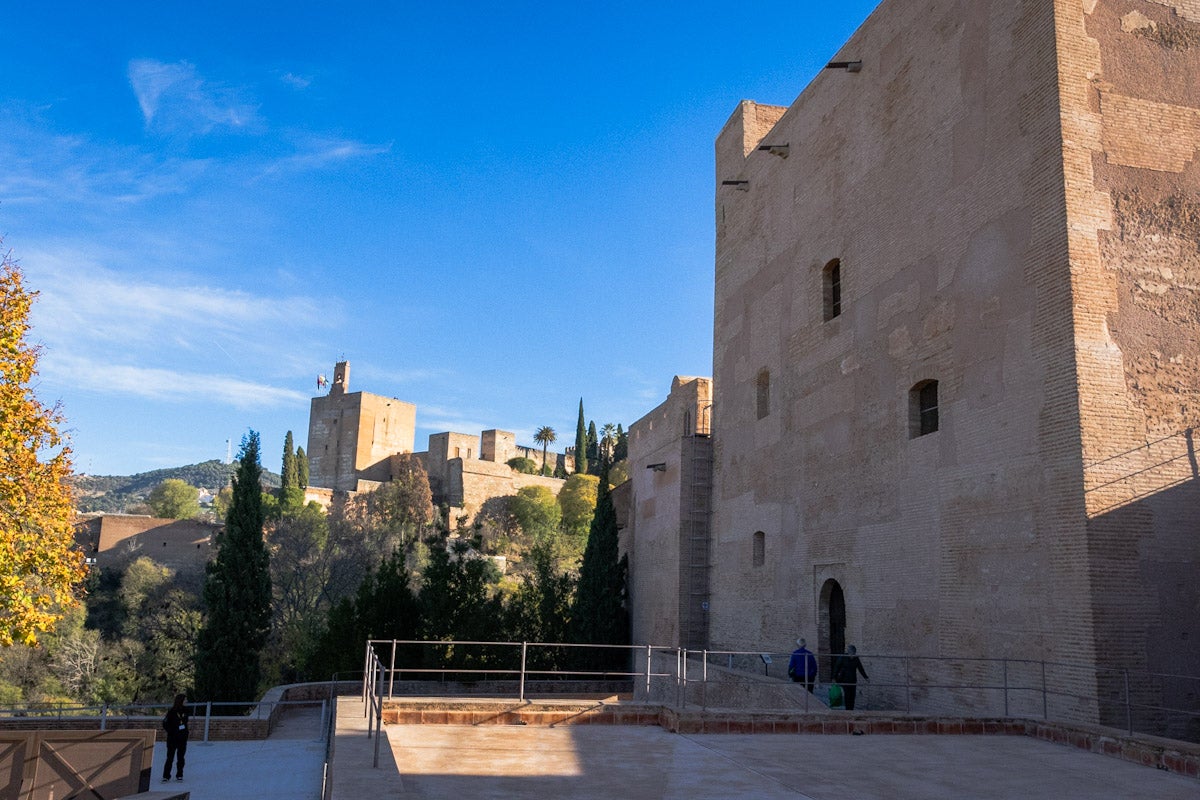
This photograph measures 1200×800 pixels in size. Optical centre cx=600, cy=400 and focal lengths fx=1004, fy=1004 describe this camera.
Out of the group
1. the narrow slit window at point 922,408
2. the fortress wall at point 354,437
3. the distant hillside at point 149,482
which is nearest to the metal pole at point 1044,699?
the narrow slit window at point 922,408

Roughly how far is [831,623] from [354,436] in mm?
55758

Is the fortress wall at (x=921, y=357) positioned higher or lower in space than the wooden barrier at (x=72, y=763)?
higher

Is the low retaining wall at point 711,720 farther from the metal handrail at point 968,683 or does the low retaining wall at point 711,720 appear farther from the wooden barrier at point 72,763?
the wooden barrier at point 72,763

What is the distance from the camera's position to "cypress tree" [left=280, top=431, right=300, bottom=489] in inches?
2434

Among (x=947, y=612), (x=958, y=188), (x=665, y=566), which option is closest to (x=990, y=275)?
(x=958, y=188)

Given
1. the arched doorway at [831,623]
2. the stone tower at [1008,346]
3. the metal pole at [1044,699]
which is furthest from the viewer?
the arched doorway at [831,623]

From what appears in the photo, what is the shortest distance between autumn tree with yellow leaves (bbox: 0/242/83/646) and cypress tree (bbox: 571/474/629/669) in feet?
52.3

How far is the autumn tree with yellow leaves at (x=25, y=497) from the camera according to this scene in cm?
1134

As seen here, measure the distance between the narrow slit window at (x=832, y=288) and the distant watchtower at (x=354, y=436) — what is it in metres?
53.1

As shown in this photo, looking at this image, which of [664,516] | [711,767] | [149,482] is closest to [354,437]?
[664,516]

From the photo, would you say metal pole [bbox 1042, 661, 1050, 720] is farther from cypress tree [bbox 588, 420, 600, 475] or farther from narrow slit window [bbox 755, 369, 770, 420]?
cypress tree [bbox 588, 420, 600, 475]

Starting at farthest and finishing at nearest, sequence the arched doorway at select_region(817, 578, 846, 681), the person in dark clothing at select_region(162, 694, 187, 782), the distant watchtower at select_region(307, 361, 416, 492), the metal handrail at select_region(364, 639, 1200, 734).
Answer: the distant watchtower at select_region(307, 361, 416, 492) → the arched doorway at select_region(817, 578, 846, 681) → the person in dark clothing at select_region(162, 694, 187, 782) → the metal handrail at select_region(364, 639, 1200, 734)

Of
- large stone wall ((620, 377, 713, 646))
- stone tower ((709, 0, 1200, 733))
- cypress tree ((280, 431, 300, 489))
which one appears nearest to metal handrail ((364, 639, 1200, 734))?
stone tower ((709, 0, 1200, 733))

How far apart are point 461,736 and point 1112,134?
9.99m
